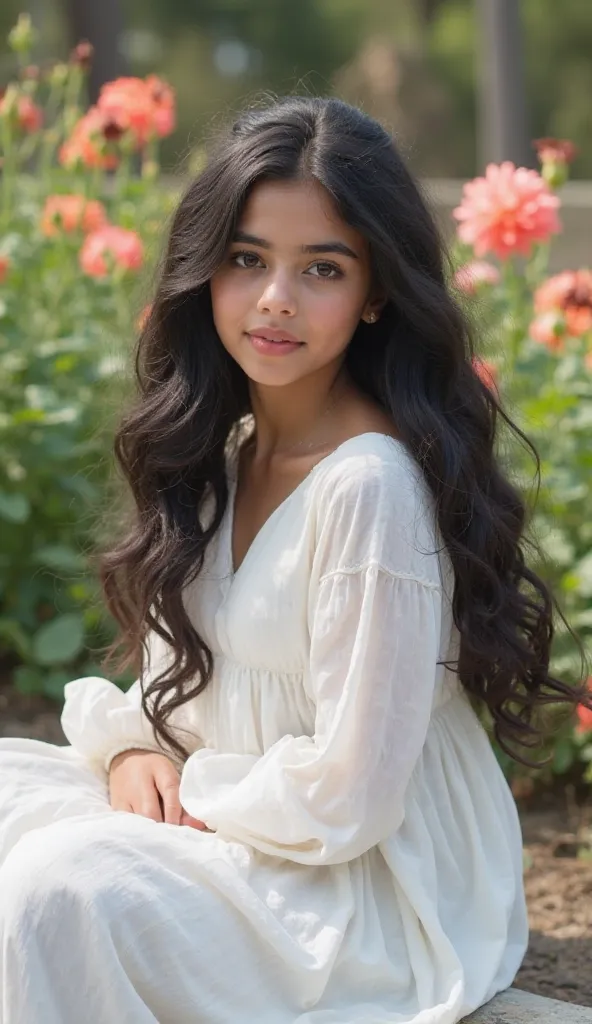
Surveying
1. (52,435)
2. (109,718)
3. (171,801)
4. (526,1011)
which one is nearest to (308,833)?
(171,801)

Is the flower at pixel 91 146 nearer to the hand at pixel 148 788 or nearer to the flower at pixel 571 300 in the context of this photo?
the flower at pixel 571 300

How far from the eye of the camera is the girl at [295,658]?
1808mm

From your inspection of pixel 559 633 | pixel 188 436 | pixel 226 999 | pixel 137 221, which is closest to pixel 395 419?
pixel 188 436

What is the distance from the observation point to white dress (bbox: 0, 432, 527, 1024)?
68.7 inches

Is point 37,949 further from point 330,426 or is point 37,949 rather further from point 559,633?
point 559,633

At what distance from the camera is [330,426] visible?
84.7 inches

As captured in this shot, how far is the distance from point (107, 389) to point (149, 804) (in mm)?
1764

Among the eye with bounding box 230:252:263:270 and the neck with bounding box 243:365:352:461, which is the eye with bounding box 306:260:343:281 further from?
the neck with bounding box 243:365:352:461

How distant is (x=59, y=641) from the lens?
3523mm

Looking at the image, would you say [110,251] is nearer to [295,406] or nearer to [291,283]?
[295,406]

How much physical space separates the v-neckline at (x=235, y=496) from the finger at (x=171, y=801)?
30 cm

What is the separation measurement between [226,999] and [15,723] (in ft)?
6.03


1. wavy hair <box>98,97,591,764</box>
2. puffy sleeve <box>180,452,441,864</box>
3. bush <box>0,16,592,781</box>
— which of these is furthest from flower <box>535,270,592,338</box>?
puffy sleeve <box>180,452,441,864</box>

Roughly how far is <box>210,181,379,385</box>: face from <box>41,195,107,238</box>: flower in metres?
1.92
